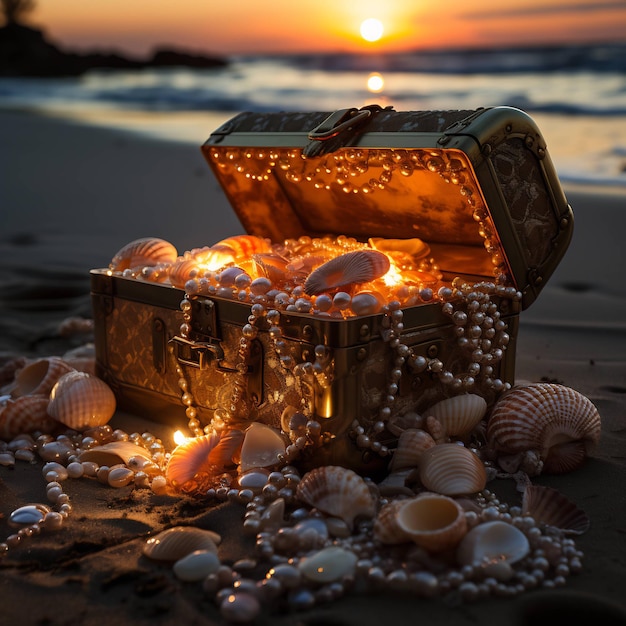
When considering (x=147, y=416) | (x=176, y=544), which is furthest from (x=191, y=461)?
(x=147, y=416)

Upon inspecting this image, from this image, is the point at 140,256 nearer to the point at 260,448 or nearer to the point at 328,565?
the point at 260,448

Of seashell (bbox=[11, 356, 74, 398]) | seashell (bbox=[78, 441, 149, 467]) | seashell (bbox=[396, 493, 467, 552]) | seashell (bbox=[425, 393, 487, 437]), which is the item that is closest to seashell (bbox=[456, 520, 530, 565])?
seashell (bbox=[396, 493, 467, 552])

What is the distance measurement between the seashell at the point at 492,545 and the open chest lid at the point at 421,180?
3.00 ft

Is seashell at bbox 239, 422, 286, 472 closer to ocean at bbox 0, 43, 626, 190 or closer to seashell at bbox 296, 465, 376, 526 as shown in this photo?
seashell at bbox 296, 465, 376, 526

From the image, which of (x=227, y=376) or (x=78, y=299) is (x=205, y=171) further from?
(x=227, y=376)

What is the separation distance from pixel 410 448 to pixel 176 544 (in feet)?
2.39

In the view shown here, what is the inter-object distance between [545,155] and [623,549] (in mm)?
1183

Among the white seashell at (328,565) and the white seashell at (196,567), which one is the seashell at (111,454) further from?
the white seashell at (328,565)

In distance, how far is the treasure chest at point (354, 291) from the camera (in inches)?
89.4

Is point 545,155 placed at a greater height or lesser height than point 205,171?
greater

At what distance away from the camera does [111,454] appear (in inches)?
98.9

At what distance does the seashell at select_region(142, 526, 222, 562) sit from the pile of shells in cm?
68

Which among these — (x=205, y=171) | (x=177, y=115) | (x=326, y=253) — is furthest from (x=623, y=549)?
(x=177, y=115)

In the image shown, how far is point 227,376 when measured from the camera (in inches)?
99.8
